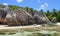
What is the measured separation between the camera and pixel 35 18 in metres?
38.3

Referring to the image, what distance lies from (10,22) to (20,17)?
6.67 ft

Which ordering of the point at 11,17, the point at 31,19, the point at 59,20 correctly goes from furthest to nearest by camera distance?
the point at 59,20 → the point at 31,19 → the point at 11,17

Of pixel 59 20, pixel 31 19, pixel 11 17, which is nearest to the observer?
pixel 11 17

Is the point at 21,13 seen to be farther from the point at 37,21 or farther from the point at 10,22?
the point at 37,21

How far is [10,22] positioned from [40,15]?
8.62 m

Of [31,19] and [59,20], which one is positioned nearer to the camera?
[31,19]

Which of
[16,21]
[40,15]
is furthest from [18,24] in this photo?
[40,15]

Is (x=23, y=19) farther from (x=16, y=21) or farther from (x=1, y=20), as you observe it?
(x=1, y=20)

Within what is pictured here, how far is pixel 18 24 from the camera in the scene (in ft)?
109

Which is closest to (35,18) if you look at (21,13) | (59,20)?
(21,13)

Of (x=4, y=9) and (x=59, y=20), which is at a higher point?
(x=4, y=9)

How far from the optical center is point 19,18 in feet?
108

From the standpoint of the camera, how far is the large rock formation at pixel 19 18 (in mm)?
32781

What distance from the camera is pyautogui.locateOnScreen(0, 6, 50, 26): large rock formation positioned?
108ft
